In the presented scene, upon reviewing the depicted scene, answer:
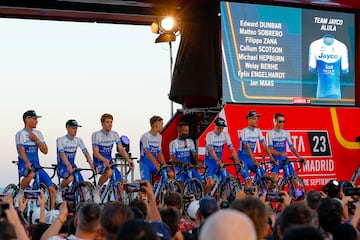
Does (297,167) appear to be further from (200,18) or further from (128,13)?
(128,13)

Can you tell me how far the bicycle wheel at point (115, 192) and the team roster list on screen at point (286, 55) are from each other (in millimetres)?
3922

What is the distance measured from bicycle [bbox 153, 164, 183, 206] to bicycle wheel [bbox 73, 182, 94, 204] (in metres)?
1.46

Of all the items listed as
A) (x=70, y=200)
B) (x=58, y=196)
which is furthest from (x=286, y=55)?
(x=70, y=200)

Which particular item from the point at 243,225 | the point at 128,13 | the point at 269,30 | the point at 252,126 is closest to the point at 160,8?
the point at 128,13

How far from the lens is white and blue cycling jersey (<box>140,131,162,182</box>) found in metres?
13.0

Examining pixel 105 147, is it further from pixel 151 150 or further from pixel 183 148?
pixel 183 148

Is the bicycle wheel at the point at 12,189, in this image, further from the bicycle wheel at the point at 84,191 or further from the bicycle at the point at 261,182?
the bicycle at the point at 261,182

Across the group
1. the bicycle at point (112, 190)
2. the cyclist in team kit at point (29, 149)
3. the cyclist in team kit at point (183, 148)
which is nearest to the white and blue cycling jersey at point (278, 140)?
the cyclist in team kit at point (183, 148)

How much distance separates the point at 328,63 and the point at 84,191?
23.3ft

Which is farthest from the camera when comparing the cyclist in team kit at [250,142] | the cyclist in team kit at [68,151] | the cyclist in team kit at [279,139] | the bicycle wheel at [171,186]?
the cyclist in team kit at [279,139]

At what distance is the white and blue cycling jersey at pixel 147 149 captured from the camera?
42.8 ft

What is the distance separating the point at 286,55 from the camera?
15852 mm

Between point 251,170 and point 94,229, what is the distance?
9.37 m

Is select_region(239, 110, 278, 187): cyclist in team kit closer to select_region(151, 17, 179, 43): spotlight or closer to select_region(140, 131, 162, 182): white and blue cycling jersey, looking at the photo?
select_region(140, 131, 162, 182): white and blue cycling jersey
